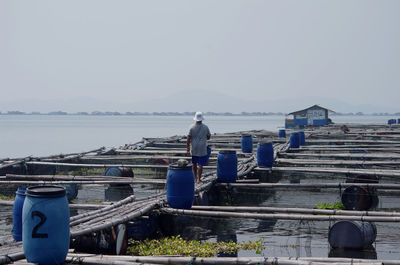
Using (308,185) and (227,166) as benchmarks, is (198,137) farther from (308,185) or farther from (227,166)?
(308,185)

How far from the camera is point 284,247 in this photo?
33.9 feet

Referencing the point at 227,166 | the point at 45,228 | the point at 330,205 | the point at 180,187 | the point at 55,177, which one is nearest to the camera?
the point at 45,228

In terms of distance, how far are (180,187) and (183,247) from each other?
5.14ft

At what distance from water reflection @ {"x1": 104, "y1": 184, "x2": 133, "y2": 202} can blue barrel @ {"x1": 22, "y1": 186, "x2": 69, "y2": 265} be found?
31.0 ft

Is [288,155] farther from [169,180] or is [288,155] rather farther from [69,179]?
[169,180]

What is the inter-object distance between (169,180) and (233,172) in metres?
3.93

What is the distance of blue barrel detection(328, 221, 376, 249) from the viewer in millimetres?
10195

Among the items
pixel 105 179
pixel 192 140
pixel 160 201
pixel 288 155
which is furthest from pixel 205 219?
pixel 288 155

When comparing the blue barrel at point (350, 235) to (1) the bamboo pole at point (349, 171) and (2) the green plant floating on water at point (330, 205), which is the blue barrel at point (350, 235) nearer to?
(2) the green plant floating on water at point (330, 205)

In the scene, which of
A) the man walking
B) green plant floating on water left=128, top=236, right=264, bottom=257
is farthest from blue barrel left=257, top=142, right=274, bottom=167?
green plant floating on water left=128, top=236, right=264, bottom=257

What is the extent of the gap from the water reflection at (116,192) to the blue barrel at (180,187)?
5.78 meters

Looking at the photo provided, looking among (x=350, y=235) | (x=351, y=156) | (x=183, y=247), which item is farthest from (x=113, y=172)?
(x=350, y=235)

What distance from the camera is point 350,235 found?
10227 millimetres

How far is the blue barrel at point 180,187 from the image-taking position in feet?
35.8
